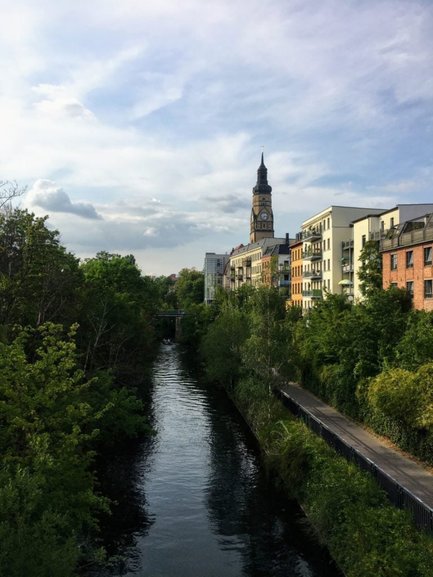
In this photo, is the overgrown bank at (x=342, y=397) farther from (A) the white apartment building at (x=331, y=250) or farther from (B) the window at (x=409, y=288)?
(A) the white apartment building at (x=331, y=250)

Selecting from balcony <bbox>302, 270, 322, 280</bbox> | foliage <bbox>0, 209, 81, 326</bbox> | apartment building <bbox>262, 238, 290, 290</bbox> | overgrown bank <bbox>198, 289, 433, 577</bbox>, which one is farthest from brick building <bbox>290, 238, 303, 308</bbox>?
foliage <bbox>0, 209, 81, 326</bbox>

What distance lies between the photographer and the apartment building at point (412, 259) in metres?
40.8

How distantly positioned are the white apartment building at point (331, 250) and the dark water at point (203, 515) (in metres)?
30.8

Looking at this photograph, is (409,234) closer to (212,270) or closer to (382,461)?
(382,461)

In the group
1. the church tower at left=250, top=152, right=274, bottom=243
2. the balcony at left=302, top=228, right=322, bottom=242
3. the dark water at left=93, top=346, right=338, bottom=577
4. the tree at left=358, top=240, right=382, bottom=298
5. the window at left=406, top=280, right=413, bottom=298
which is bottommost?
the dark water at left=93, top=346, right=338, bottom=577

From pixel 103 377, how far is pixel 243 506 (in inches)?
469

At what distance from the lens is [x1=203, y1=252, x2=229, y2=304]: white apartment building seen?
156613 mm

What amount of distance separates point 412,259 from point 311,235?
30025 millimetres

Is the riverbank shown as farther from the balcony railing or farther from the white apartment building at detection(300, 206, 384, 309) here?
the white apartment building at detection(300, 206, 384, 309)

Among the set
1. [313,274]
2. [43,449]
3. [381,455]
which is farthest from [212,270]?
[43,449]

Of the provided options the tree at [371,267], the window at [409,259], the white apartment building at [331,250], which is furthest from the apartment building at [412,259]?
the white apartment building at [331,250]

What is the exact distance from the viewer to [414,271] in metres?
42.8

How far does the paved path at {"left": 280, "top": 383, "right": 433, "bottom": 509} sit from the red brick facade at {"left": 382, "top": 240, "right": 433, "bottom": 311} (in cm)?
1108

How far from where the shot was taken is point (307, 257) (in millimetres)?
73938
